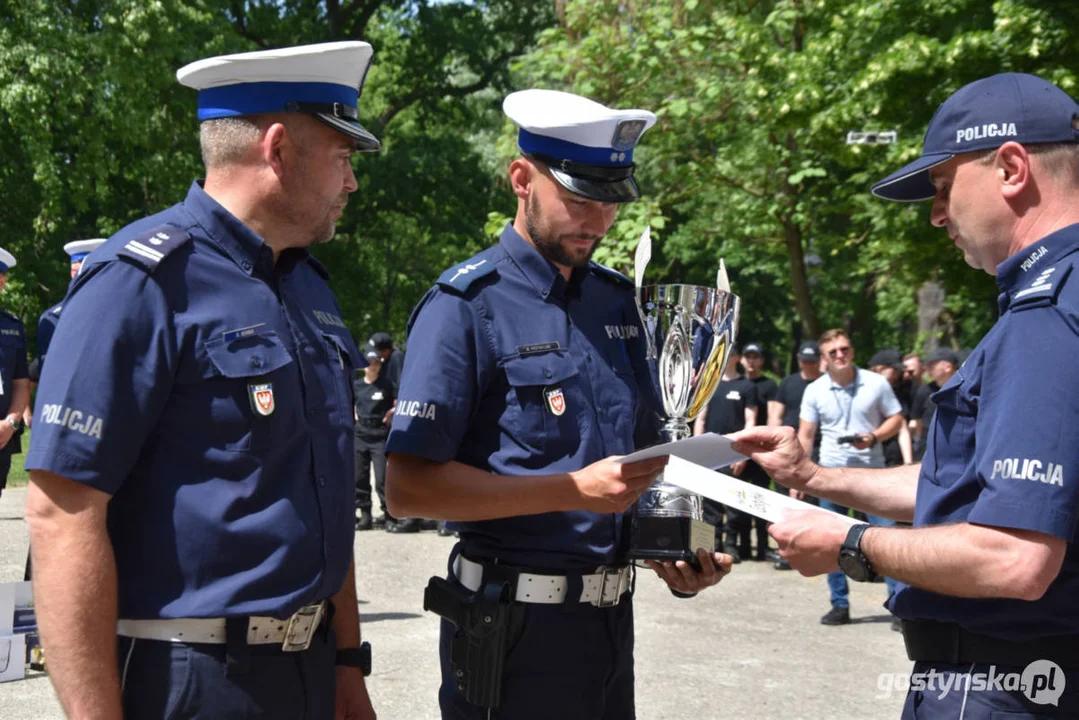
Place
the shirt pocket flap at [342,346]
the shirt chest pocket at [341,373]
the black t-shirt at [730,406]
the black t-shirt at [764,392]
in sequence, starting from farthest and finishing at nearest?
1. the black t-shirt at [764,392]
2. the black t-shirt at [730,406]
3. the shirt pocket flap at [342,346]
4. the shirt chest pocket at [341,373]

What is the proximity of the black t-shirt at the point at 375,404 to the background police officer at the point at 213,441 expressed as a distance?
10962mm

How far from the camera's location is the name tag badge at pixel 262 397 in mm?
2523

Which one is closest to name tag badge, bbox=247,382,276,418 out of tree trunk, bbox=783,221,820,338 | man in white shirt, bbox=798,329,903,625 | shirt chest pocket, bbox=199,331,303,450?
shirt chest pocket, bbox=199,331,303,450

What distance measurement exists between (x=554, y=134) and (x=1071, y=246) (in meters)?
1.46

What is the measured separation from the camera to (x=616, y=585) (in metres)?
3.39

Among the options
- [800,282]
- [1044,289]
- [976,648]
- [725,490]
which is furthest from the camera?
[800,282]

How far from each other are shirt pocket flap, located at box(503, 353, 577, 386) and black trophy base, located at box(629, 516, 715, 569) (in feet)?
1.44

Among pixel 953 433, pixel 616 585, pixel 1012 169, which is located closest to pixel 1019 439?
pixel 953 433

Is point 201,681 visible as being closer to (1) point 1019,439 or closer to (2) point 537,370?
(2) point 537,370

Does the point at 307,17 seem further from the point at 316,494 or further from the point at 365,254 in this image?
the point at 316,494

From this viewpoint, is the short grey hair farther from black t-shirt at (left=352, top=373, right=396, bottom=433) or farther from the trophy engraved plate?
black t-shirt at (left=352, top=373, right=396, bottom=433)

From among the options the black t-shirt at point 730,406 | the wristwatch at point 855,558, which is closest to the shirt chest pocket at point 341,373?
the wristwatch at point 855,558

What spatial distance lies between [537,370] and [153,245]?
1212 mm

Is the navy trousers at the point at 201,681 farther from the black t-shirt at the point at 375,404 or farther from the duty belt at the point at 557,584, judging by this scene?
the black t-shirt at the point at 375,404
